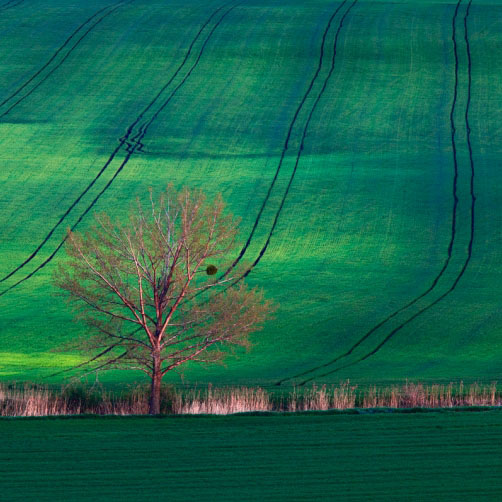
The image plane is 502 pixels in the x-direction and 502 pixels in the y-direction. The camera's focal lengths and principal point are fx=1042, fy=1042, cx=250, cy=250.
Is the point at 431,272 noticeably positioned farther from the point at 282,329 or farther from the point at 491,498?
the point at 491,498

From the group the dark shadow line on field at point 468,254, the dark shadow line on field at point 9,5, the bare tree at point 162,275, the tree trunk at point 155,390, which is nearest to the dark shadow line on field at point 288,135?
the dark shadow line on field at point 468,254

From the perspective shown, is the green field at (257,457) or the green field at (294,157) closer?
the green field at (257,457)

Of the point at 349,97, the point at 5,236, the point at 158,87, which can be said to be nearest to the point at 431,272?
the point at 5,236

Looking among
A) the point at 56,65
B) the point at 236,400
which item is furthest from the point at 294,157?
the point at 236,400

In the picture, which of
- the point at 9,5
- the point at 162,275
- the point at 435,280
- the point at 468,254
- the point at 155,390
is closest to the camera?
the point at 155,390

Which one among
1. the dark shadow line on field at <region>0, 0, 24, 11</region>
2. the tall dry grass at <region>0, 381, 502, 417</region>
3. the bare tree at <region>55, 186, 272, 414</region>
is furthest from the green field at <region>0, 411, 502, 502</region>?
the dark shadow line on field at <region>0, 0, 24, 11</region>

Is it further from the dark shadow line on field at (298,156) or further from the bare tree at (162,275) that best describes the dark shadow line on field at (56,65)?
the bare tree at (162,275)

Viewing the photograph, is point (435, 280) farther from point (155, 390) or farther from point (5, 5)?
point (5, 5)
